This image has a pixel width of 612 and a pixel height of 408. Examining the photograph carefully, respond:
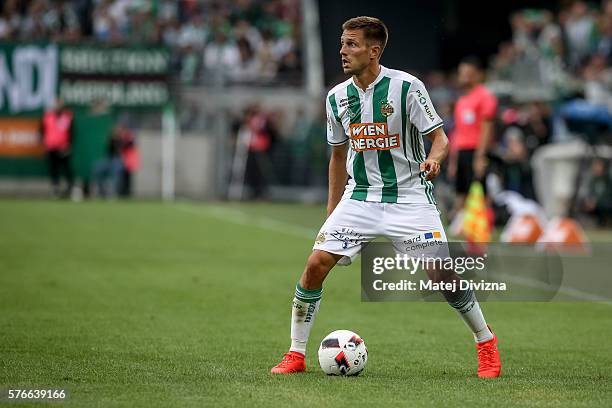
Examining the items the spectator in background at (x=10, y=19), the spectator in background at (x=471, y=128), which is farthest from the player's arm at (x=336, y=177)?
the spectator in background at (x=10, y=19)

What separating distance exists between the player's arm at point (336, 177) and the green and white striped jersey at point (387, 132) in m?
0.19

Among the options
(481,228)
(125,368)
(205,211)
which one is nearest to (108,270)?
(481,228)

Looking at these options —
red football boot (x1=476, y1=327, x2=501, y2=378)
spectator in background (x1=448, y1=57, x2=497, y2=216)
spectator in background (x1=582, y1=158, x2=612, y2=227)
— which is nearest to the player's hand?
red football boot (x1=476, y1=327, x2=501, y2=378)

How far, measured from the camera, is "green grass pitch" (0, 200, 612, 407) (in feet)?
22.1

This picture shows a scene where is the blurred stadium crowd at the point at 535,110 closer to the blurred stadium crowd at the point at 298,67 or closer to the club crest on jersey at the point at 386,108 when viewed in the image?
the blurred stadium crowd at the point at 298,67

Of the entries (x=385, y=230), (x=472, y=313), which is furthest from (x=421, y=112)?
(x=472, y=313)

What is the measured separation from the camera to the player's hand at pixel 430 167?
22.8ft

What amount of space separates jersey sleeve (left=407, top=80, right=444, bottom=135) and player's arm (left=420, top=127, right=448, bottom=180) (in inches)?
1.9

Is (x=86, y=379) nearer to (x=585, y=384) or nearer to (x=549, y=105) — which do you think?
(x=585, y=384)

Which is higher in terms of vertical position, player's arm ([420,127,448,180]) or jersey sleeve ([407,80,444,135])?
jersey sleeve ([407,80,444,135])

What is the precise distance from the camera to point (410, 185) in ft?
24.2

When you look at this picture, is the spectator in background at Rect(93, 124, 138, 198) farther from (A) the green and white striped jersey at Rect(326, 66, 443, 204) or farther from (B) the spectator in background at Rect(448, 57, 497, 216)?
(A) the green and white striped jersey at Rect(326, 66, 443, 204)

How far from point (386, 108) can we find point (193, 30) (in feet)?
84.5

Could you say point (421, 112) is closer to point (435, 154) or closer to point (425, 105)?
point (425, 105)
